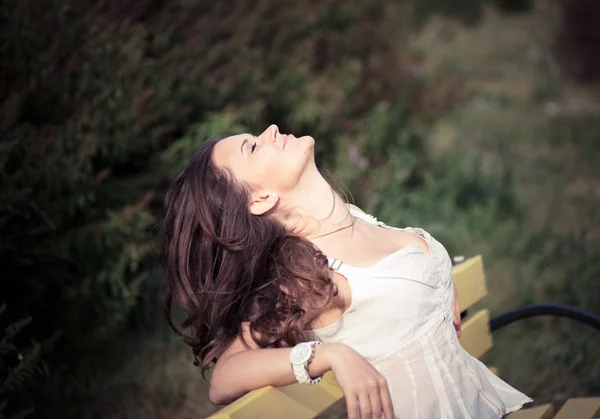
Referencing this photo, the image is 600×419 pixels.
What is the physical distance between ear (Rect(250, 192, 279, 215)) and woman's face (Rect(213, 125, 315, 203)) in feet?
0.04

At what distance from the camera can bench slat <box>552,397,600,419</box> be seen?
107 inches

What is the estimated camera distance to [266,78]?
5.58 meters

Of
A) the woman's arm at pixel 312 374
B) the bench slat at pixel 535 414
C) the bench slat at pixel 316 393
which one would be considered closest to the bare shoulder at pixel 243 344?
the woman's arm at pixel 312 374

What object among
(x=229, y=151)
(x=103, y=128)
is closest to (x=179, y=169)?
(x=103, y=128)

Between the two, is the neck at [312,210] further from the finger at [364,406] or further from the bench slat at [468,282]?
the bench slat at [468,282]

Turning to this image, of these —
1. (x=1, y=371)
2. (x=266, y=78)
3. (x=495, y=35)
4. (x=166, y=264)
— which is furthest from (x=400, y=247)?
(x=495, y=35)

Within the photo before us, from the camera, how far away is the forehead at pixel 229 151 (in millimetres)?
2291

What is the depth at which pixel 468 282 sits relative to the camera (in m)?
2.96

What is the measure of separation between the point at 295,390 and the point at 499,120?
7.29 m

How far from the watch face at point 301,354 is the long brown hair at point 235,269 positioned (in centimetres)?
17

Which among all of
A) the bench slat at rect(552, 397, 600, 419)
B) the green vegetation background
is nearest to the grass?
the green vegetation background

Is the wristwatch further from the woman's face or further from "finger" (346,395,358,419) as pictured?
the woman's face

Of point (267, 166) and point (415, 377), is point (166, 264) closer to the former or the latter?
point (267, 166)

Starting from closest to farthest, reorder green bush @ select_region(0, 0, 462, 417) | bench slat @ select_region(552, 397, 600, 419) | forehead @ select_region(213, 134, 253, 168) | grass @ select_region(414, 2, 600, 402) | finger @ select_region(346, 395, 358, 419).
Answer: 1. finger @ select_region(346, 395, 358, 419)
2. forehead @ select_region(213, 134, 253, 168)
3. bench slat @ select_region(552, 397, 600, 419)
4. green bush @ select_region(0, 0, 462, 417)
5. grass @ select_region(414, 2, 600, 402)
